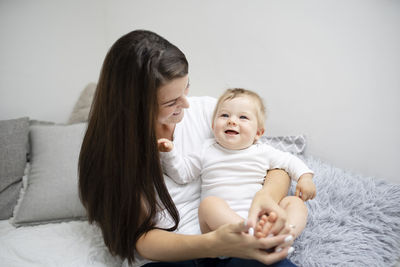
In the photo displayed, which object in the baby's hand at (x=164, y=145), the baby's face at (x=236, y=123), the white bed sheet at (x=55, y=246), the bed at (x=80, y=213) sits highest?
the baby's face at (x=236, y=123)

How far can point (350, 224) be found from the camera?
129 centimetres

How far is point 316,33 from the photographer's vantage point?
1.63 metres

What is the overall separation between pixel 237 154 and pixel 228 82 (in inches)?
35.2

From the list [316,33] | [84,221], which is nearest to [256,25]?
[316,33]

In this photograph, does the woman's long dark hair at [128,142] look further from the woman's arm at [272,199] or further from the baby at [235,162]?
the woman's arm at [272,199]

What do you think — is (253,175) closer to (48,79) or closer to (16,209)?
(16,209)

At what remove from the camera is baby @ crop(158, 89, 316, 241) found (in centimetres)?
116

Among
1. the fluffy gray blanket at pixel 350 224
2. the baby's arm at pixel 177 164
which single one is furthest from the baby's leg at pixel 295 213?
the baby's arm at pixel 177 164

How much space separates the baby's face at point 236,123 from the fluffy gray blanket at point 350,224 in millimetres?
374

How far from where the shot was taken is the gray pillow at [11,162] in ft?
5.53

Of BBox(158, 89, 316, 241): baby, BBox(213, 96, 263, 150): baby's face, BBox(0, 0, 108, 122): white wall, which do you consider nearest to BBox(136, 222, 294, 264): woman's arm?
BBox(158, 89, 316, 241): baby

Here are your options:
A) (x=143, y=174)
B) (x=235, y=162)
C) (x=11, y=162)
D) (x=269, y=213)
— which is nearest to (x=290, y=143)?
(x=235, y=162)

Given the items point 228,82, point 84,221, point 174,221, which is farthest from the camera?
point 228,82

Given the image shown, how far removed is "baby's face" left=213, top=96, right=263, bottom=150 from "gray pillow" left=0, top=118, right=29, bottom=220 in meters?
1.19
